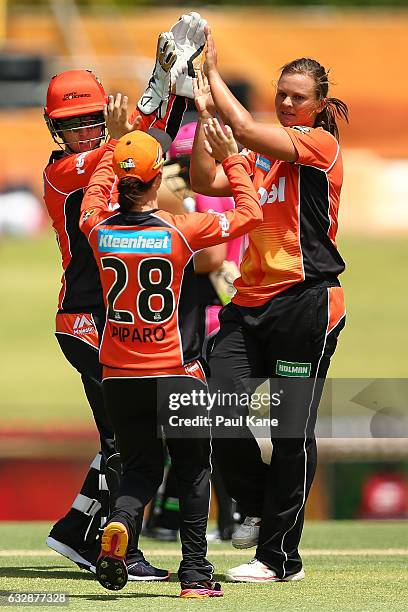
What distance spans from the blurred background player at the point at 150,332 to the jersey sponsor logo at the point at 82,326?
1.74 feet

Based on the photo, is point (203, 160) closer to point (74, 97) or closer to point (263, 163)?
point (263, 163)

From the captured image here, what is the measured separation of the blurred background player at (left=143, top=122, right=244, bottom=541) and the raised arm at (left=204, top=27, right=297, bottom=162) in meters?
1.44

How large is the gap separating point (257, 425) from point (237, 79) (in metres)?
28.2

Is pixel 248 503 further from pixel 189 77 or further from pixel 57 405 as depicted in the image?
pixel 57 405

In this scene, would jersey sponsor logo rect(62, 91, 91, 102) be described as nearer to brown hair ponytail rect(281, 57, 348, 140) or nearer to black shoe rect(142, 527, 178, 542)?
brown hair ponytail rect(281, 57, 348, 140)

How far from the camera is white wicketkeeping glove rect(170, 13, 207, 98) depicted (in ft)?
20.7

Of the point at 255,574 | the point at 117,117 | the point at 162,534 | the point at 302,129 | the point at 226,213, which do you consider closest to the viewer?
the point at 226,213

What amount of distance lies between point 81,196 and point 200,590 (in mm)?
1849

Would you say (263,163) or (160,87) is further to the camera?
(160,87)

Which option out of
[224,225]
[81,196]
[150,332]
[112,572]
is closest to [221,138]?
[224,225]

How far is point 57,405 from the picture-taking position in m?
19.1

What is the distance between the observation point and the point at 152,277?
5672 mm

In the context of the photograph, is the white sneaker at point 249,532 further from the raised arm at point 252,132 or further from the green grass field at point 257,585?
the raised arm at point 252,132

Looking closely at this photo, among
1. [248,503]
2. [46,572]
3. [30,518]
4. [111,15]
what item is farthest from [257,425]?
[111,15]
